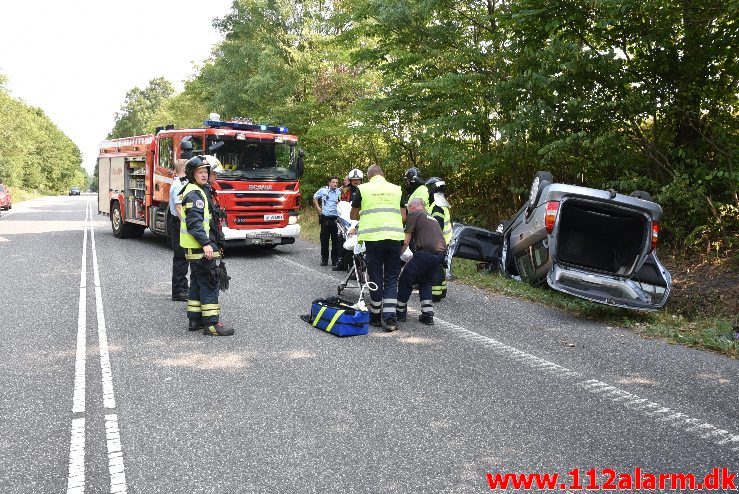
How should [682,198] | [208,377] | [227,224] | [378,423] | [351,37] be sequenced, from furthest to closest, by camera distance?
[351,37] < [227,224] < [682,198] < [208,377] < [378,423]

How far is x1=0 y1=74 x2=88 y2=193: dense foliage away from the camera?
178 feet

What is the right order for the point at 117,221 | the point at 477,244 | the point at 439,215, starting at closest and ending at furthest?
the point at 439,215, the point at 477,244, the point at 117,221

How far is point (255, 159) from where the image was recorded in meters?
12.7

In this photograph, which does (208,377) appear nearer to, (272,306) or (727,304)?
(272,306)

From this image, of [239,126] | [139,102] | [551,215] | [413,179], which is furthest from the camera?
[139,102]

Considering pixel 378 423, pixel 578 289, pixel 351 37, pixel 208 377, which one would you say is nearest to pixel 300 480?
pixel 378 423

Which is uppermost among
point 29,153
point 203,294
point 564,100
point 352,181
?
point 29,153

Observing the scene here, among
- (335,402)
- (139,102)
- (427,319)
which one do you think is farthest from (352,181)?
(139,102)

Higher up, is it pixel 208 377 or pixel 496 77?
pixel 496 77

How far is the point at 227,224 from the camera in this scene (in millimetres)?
12156

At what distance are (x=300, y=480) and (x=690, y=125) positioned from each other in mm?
9633

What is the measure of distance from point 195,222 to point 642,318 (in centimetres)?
583

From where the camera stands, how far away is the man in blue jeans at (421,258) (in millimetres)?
7117

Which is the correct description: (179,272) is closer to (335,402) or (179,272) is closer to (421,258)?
(421,258)
